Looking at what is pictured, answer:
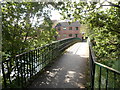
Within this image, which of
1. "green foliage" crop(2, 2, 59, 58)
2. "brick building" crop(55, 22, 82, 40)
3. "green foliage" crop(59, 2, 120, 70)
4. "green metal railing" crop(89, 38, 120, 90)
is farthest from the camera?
"brick building" crop(55, 22, 82, 40)

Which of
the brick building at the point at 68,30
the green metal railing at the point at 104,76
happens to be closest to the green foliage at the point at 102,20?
the green metal railing at the point at 104,76

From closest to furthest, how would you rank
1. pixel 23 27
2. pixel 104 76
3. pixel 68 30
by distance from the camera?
pixel 104 76 < pixel 23 27 < pixel 68 30

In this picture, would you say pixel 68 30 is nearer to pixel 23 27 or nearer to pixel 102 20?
pixel 102 20

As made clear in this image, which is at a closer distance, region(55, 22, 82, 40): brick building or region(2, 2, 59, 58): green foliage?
region(2, 2, 59, 58): green foliage

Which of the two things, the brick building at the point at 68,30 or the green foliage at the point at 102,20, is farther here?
the brick building at the point at 68,30

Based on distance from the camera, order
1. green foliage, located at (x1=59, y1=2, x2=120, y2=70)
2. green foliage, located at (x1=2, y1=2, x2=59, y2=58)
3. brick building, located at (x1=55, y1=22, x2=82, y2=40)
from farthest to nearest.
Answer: brick building, located at (x1=55, y1=22, x2=82, y2=40), green foliage, located at (x1=59, y1=2, x2=120, y2=70), green foliage, located at (x1=2, y1=2, x2=59, y2=58)

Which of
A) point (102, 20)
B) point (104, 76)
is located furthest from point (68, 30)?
point (104, 76)

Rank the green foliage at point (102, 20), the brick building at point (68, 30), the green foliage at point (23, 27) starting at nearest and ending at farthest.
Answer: the green foliage at point (23, 27) < the green foliage at point (102, 20) < the brick building at point (68, 30)

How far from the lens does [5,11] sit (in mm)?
3596

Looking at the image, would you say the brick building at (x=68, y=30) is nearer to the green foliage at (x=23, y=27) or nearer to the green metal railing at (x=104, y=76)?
the green foliage at (x=23, y=27)

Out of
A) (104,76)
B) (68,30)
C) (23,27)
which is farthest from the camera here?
(68,30)

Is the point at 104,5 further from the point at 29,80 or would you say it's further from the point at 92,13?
the point at 29,80

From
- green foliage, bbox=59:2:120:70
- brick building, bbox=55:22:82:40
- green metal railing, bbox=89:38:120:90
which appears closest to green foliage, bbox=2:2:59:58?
green foliage, bbox=59:2:120:70

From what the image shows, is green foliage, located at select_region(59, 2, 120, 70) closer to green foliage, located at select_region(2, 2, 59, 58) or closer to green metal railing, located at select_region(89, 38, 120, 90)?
green foliage, located at select_region(2, 2, 59, 58)
